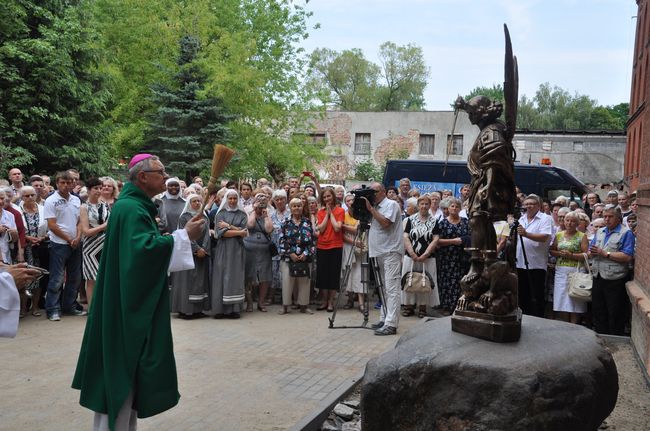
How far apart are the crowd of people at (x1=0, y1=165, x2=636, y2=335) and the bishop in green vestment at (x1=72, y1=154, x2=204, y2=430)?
423cm

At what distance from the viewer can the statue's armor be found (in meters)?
5.07

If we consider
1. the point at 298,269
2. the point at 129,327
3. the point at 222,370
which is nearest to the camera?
the point at 129,327

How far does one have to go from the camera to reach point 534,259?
958 cm

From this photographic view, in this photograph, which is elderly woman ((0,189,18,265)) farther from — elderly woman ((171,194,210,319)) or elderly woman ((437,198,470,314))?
elderly woman ((437,198,470,314))

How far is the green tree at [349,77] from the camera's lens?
5938 cm

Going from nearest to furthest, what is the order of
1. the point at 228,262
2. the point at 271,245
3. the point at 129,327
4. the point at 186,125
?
1. the point at 129,327
2. the point at 228,262
3. the point at 271,245
4. the point at 186,125

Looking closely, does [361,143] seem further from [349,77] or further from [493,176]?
[493,176]

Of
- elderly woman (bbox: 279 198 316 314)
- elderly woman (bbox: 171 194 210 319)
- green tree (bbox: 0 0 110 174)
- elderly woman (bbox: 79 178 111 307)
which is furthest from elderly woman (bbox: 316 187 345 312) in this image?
green tree (bbox: 0 0 110 174)

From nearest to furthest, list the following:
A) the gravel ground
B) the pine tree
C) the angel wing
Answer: the angel wing
the gravel ground
the pine tree

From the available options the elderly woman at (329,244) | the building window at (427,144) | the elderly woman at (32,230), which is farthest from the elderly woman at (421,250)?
the building window at (427,144)

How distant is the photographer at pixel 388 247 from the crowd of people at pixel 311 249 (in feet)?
0.06

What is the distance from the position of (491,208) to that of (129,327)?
9.63ft

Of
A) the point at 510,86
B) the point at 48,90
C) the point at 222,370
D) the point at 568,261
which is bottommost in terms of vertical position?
the point at 222,370

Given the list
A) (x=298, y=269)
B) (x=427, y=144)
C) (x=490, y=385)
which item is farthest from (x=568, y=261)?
(x=427, y=144)
